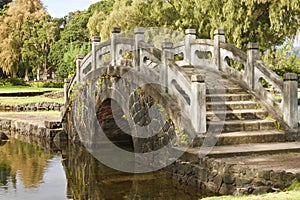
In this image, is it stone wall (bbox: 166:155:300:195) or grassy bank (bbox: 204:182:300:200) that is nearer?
grassy bank (bbox: 204:182:300:200)

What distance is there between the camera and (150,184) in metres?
11.1

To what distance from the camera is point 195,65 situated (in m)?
14.9

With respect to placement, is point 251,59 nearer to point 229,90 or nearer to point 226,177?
point 229,90

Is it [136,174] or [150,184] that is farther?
[136,174]

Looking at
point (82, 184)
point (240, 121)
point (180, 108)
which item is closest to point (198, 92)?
point (180, 108)

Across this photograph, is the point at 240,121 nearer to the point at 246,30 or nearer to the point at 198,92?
the point at 198,92

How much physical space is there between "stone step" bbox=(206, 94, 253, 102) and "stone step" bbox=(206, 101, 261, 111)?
182 millimetres

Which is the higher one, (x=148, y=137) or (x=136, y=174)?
(x=148, y=137)

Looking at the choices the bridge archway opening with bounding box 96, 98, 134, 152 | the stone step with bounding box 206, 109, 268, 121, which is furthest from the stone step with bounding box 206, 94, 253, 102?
the bridge archway opening with bounding box 96, 98, 134, 152

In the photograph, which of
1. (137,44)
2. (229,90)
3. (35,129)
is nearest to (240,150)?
(229,90)

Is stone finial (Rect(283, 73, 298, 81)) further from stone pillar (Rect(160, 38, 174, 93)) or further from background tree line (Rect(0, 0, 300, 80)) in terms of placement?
background tree line (Rect(0, 0, 300, 80))

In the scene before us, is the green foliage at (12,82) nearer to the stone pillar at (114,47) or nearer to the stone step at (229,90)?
the stone pillar at (114,47)

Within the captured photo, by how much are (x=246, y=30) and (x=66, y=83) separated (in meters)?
8.95

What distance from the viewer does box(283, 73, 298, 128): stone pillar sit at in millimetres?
11172
